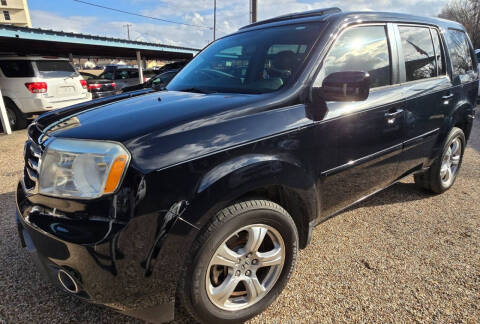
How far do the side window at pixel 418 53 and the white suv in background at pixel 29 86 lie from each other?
8.04m

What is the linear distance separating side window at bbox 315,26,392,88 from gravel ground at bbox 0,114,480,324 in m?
1.36

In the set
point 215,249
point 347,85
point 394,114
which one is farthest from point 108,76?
point 215,249

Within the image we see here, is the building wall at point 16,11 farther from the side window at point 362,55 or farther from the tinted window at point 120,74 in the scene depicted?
the side window at point 362,55

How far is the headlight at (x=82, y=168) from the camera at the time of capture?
138cm

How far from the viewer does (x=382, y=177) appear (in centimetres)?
264

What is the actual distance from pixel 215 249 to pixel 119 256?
0.47m

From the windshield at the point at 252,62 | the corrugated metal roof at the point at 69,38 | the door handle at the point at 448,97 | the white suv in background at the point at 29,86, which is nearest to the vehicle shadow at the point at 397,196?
the door handle at the point at 448,97

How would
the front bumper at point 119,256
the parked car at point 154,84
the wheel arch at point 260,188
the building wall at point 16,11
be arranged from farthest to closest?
the building wall at point 16,11
the parked car at point 154,84
the wheel arch at point 260,188
the front bumper at point 119,256

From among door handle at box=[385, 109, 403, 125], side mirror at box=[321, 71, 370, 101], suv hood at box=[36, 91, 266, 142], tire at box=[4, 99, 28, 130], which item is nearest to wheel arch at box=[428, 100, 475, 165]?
door handle at box=[385, 109, 403, 125]

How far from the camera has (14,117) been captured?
8.07 meters

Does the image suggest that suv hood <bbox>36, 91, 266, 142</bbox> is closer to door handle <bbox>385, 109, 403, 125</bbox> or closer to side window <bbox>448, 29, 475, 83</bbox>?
door handle <bbox>385, 109, 403, 125</bbox>

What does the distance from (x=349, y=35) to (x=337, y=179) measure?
3.50 feet

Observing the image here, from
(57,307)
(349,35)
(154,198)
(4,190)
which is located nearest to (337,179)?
(349,35)

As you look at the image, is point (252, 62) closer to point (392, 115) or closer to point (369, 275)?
point (392, 115)
